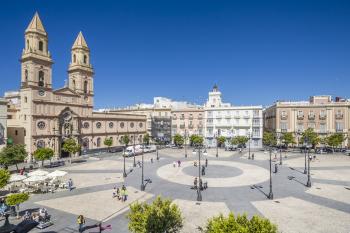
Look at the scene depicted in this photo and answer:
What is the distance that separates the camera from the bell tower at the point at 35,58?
50.8m

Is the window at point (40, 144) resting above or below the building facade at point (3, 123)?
below

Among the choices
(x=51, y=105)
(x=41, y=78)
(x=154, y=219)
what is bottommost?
(x=154, y=219)

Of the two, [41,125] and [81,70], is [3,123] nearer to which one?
[41,125]

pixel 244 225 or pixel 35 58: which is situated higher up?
pixel 35 58

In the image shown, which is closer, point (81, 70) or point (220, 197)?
point (220, 197)

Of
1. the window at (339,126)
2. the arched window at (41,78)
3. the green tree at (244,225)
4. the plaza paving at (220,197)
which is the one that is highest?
the arched window at (41,78)

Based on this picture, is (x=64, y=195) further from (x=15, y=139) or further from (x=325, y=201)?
(x=15, y=139)

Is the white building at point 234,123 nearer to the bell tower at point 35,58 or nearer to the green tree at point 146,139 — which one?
the green tree at point 146,139

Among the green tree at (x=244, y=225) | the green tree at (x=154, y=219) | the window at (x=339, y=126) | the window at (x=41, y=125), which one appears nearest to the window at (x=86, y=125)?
the window at (x=41, y=125)

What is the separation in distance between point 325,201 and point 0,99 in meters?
53.0

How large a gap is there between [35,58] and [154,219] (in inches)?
2001

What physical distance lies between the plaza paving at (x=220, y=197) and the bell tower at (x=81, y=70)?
88.1 ft

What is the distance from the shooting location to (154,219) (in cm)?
1302

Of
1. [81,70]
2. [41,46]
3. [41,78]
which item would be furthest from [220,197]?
[81,70]
